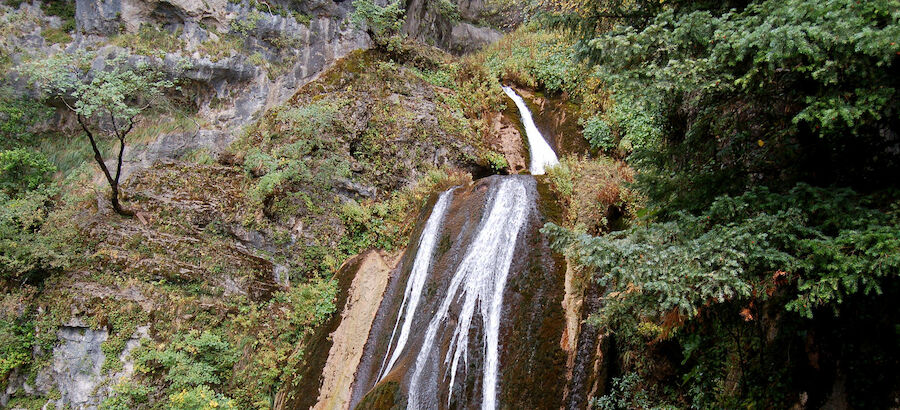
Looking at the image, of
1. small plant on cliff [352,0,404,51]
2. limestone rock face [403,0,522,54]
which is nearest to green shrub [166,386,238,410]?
small plant on cliff [352,0,404,51]

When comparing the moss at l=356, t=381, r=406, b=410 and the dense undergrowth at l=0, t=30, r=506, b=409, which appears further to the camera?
the dense undergrowth at l=0, t=30, r=506, b=409

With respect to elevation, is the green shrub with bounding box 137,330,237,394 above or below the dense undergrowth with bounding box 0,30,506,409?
below

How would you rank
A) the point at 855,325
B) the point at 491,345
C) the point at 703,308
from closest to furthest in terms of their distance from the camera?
the point at 855,325 → the point at 703,308 → the point at 491,345

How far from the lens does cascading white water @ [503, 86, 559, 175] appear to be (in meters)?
11.8

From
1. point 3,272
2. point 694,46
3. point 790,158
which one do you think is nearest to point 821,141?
point 790,158

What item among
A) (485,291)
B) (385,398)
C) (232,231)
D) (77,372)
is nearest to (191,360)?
(77,372)

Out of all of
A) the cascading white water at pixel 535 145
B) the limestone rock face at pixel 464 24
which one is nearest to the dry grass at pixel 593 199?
the cascading white water at pixel 535 145

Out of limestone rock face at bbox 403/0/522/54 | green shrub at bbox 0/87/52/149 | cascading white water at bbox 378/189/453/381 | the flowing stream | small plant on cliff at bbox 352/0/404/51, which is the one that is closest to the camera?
the flowing stream

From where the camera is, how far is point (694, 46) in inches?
158

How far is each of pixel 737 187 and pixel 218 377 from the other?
8.89 meters

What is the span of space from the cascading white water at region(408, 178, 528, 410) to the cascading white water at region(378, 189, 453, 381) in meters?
0.86

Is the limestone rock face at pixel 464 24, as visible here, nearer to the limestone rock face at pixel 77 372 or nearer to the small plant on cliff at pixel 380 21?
the small plant on cliff at pixel 380 21

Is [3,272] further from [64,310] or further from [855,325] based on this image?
[855,325]

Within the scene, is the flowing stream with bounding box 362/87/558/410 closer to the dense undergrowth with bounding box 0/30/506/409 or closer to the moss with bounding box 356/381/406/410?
the moss with bounding box 356/381/406/410
